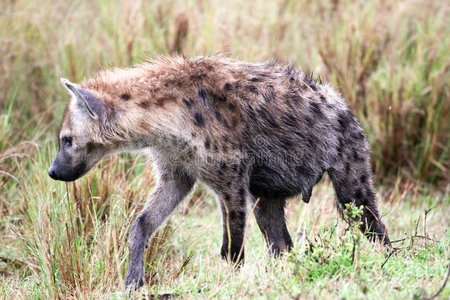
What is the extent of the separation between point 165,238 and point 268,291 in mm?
1286

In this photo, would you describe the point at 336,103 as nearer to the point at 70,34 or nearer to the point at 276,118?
the point at 276,118

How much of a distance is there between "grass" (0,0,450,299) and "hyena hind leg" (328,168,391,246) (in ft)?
0.78

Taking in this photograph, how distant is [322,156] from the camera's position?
383cm

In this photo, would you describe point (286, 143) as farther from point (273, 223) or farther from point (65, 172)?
point (65, 172)

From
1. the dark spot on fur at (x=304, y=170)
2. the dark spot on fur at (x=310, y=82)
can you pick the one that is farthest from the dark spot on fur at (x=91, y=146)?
the dark spot on fur at (x=310, y=82)

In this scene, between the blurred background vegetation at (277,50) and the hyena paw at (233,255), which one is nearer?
the hyena paw at (233,255)

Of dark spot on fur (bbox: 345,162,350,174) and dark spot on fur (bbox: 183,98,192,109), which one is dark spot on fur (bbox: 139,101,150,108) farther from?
dark spot on fur (bbox: 345,162,350,174)

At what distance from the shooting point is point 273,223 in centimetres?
404

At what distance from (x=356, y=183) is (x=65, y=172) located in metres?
1.56

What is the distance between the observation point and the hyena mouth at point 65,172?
11.7 feet

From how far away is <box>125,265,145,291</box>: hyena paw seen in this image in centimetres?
346

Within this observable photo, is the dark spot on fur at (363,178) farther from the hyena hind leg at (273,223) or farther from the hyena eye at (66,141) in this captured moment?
the hyena eye at (66,141)

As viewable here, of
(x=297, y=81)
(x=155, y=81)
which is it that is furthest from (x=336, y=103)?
(x=155, y=81)

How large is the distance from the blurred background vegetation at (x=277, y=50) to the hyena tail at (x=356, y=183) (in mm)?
1686
